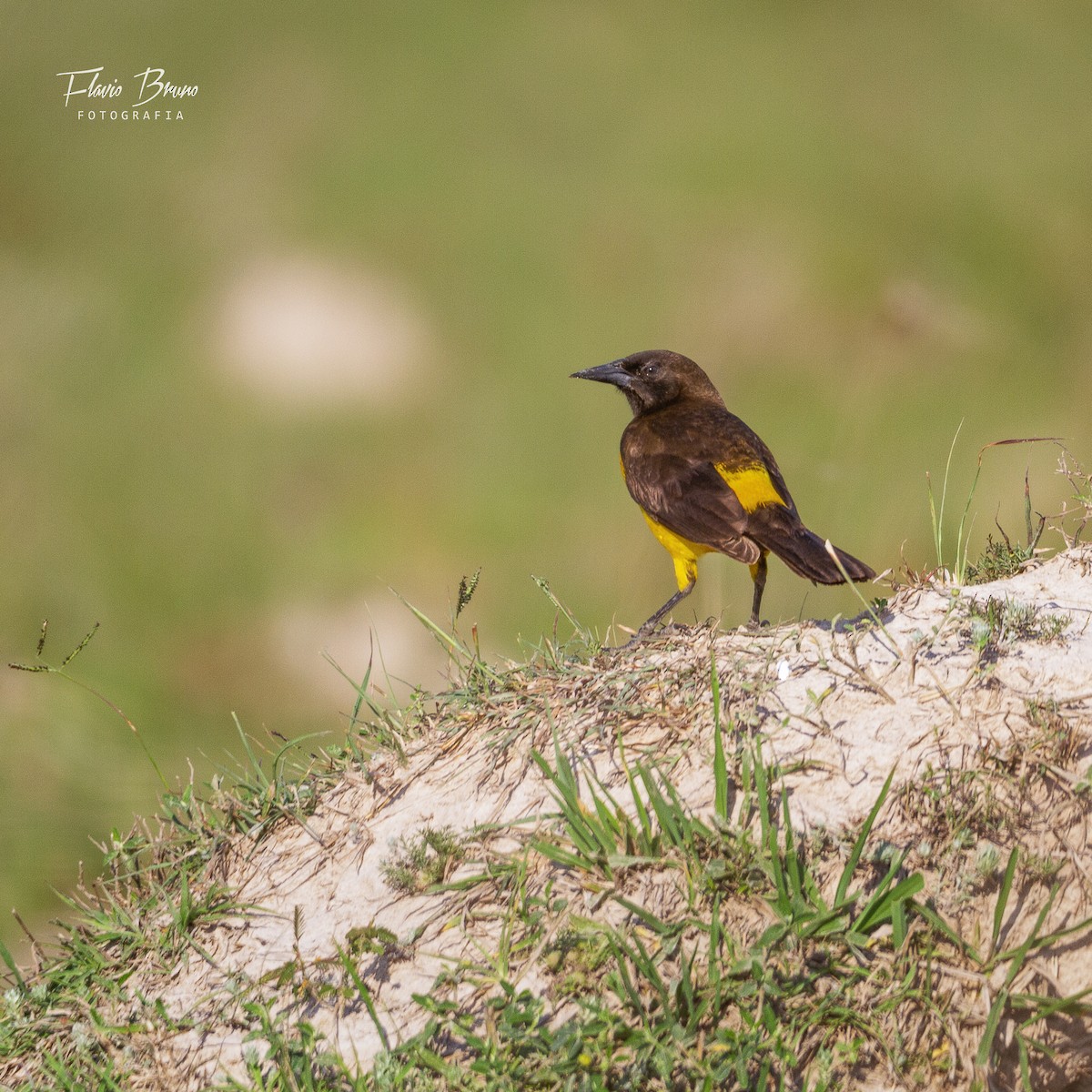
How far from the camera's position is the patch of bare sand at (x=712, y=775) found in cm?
270

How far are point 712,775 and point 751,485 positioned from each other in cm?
193

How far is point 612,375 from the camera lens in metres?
5.76

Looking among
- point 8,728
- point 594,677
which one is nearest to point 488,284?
point 8,728

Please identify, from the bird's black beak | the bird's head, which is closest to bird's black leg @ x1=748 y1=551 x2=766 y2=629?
the bird's head

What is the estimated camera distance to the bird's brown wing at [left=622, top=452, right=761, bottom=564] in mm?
4348

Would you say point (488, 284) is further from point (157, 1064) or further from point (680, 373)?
point (157, 1064)

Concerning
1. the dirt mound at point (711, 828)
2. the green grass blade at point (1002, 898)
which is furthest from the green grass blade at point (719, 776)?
the green grass blade at point (1002, 898)

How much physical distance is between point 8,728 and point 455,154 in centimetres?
620

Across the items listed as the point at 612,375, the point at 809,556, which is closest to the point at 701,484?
the point at 809,556

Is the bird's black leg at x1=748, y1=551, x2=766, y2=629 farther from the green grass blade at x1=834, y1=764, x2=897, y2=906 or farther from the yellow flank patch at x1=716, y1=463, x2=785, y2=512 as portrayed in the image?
the green grass blade at x1=834, y1=764, x2=897, y2=906

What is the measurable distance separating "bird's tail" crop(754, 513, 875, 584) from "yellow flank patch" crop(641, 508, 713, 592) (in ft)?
1.60

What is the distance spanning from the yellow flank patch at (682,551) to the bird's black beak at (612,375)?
1.05 metres

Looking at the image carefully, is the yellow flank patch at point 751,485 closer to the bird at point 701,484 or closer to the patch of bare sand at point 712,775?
the bird at point 701,484

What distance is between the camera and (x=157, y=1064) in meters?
2.85
